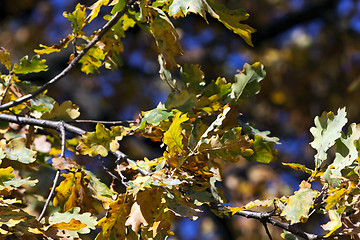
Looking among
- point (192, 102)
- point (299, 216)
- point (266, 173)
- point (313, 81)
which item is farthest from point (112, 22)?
point (313, 81)

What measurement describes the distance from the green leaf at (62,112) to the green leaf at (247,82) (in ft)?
1.32

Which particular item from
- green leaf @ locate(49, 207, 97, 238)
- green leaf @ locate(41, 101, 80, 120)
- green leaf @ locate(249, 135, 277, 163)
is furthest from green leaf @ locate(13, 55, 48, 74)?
green leaf @ locate(249, 135, 277, 163)

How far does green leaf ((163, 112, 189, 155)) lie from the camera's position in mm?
865

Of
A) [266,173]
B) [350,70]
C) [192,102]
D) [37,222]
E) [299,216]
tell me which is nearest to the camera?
[299,216]

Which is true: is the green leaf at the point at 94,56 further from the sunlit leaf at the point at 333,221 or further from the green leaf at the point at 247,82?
the sunlit leaf at the point at 333,221

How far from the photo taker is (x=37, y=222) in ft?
2.95

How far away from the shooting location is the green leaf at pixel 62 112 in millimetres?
1158

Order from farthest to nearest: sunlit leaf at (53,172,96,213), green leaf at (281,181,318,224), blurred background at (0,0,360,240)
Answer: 1. blurred background at (0,0,360,240)
2. sunlit leaf at (53,172,96,213)
3. green leaf at (281,181,318,224)

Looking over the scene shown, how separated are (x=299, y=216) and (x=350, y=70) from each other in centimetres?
568

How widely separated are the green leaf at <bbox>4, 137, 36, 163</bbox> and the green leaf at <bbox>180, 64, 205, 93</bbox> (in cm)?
40

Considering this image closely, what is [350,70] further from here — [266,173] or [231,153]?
[231,153]

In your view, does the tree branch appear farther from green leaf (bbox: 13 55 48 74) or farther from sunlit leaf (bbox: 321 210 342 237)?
green leaf (bbox: 13 55 48 74)

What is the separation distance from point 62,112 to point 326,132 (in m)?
0.64

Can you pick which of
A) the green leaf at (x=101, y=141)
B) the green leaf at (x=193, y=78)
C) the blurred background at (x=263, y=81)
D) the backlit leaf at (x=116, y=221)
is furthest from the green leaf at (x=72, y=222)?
the blurred background at (x=263, y=81)
